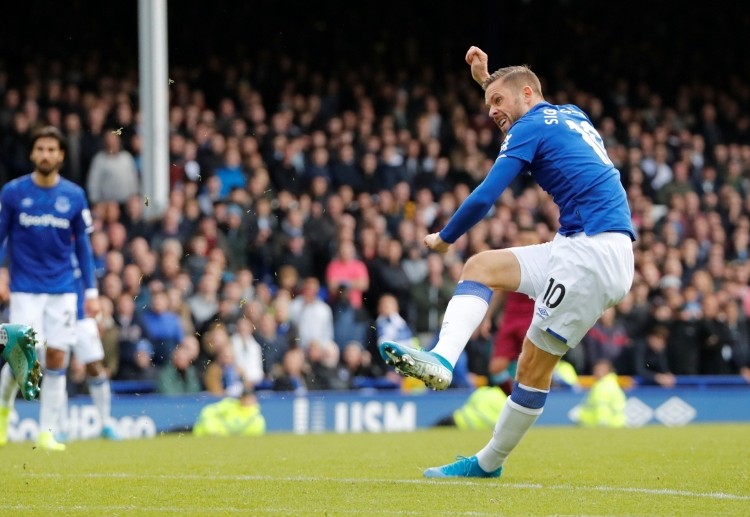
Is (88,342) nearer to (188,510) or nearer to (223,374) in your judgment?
(223,374)

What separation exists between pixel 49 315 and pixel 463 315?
15.1ft

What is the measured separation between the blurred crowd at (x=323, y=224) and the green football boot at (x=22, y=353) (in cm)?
622

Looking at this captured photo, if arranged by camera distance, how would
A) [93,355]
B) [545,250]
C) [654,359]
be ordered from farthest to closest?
[654,359]
[93,355]
[545,250]

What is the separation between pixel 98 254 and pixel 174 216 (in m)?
0.96

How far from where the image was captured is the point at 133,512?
622cm

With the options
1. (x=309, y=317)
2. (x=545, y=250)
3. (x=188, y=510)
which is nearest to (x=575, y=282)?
(x=545, y=250)

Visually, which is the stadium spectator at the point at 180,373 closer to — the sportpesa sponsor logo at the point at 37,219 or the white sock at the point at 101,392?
the white sock at the point at 101,392

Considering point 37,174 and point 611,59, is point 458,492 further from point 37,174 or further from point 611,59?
point 611,59

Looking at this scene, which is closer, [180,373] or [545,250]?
[545,250]

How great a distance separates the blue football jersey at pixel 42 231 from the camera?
10484 millimetres

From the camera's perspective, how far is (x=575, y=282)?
7.05m

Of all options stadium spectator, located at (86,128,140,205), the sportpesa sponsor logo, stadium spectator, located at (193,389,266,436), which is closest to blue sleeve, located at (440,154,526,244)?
the sportpesa sponsor logo

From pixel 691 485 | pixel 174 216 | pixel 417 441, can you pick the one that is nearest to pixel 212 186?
pixel 174 216

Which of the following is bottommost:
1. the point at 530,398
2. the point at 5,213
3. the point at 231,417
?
the point at 231,417
